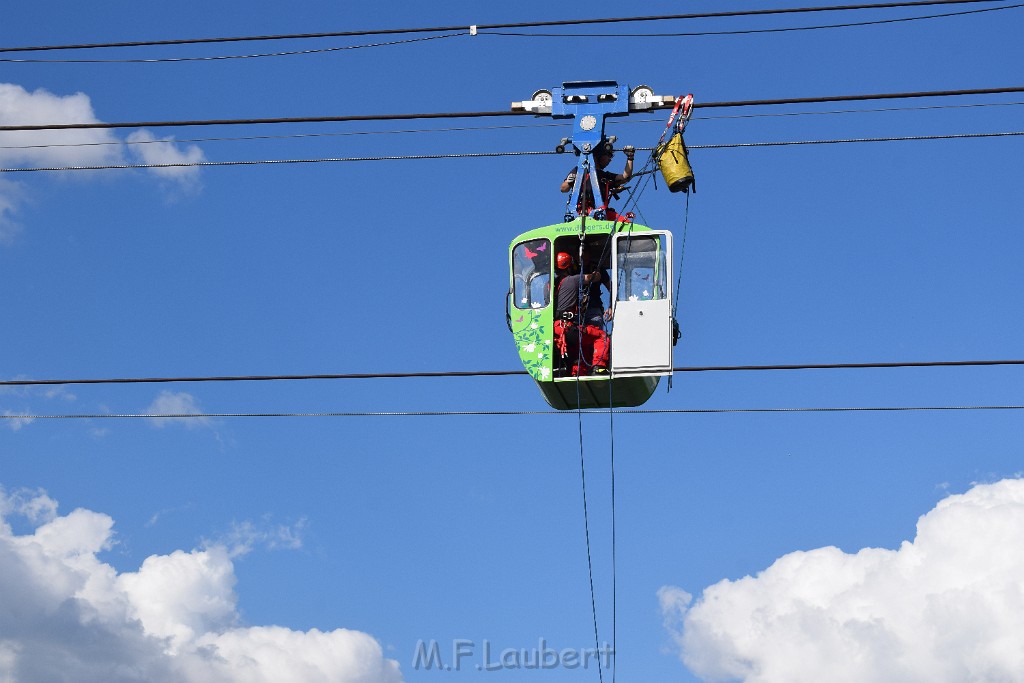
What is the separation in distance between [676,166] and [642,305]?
1541mm

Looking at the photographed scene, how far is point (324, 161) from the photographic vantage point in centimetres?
2045

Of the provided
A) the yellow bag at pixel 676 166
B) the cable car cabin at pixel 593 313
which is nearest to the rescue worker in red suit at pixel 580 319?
the cable car cabin at pixel 593 313

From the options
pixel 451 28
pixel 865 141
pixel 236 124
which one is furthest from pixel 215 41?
pixel 865 141

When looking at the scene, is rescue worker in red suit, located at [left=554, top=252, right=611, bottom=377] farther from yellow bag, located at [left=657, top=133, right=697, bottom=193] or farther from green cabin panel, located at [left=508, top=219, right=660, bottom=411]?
yellow bag, located at [left=657, top=133, right=697, bottom=193]

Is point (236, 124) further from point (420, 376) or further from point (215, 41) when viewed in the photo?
point (420, 376)

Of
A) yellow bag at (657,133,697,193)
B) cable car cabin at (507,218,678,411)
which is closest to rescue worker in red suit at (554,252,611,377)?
cable car cabin at (507,218,678,411)

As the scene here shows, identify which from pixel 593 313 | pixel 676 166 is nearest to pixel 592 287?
pixel 593 313

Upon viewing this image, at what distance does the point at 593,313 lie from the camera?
20406 mm

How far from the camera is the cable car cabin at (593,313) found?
64.2 ft

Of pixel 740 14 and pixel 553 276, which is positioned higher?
pixel 740 14

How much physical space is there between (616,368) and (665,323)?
71 cm

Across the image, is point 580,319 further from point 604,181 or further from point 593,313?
point 604,181

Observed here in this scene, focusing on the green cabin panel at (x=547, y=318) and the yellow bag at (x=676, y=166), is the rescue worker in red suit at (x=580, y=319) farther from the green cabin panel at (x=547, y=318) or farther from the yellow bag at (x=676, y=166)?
the yellow bag at (x=676, y=166)

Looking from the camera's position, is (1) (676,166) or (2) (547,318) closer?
(1) (676,166)
